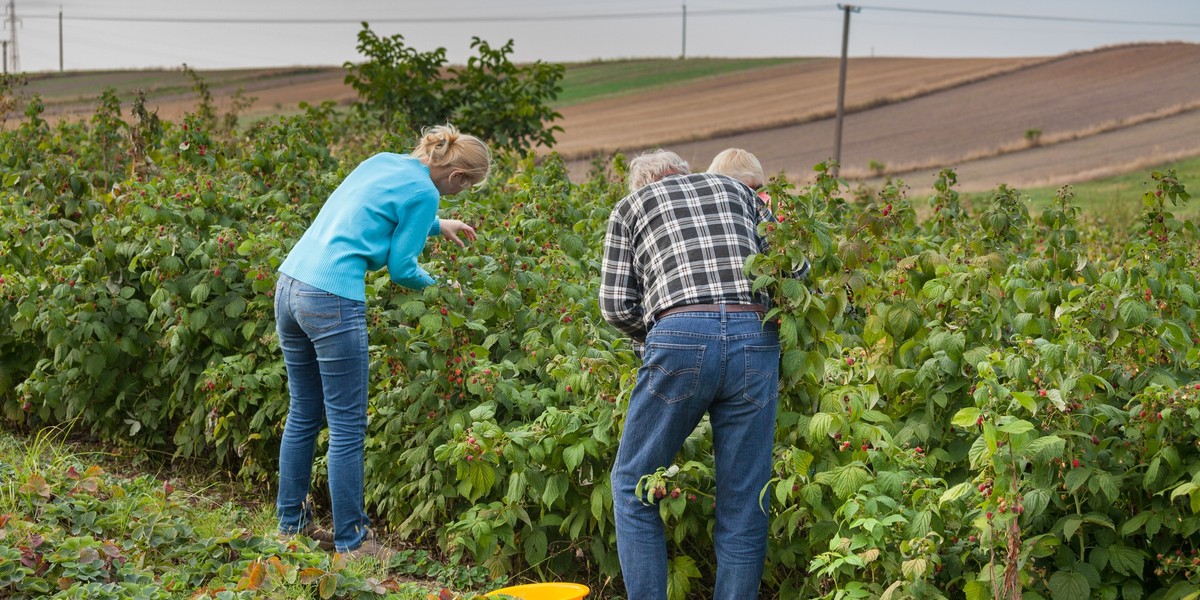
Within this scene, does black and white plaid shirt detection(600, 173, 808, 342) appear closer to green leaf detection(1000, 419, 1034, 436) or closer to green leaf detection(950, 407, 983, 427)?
green leaf detection(950, 407, 983, 427)

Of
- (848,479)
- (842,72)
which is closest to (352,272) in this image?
(848,479)

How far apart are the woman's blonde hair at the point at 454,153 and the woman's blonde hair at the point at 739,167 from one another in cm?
83

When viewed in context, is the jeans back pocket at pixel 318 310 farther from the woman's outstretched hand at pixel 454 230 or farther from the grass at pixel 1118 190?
the grass at pixel 1118 190

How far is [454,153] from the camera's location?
13.1 ft

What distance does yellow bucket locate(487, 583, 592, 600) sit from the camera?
3516 millimetres

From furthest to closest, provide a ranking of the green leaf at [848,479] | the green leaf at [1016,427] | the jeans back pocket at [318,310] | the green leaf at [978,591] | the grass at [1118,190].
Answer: the grass at [1118,190]
the jeans back pocket at [318,310]
the green leaf at [848,479]
the green leaf at [978,591]
the green leaf at [1016,427]

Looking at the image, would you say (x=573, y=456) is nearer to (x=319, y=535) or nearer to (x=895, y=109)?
(x=319, y=535)

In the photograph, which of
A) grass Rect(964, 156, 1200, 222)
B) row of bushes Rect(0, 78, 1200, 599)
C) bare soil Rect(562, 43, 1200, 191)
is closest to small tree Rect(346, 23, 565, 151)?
row of bushes Rect(0, 78, 1200, 599)

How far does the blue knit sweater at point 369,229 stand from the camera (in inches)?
154

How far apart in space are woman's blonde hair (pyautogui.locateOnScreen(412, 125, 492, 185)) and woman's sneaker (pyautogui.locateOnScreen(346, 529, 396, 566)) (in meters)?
1.42

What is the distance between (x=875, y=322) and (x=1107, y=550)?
43.3 inches

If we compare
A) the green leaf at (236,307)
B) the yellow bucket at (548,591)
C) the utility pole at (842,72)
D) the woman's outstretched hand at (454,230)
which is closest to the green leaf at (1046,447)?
the yellow bucket at (548,591)

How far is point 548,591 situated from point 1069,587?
1.51 metres

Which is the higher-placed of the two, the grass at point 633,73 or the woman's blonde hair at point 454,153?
the grass at point 633,73
